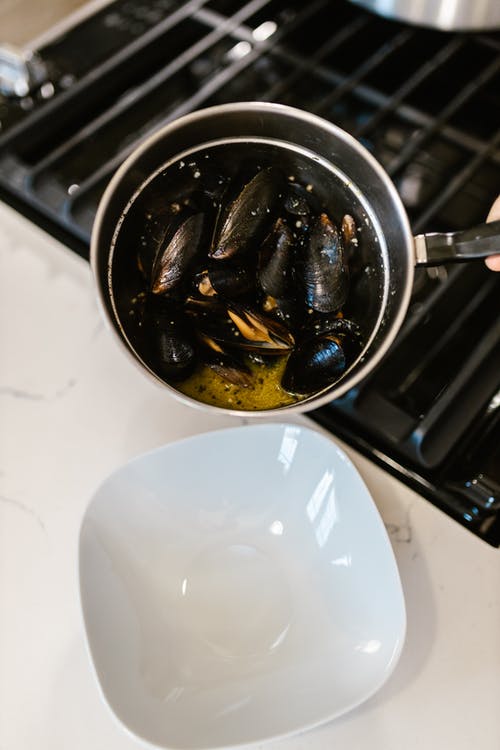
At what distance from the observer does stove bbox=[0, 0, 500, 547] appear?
0.67 metres

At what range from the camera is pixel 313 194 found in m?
0.65

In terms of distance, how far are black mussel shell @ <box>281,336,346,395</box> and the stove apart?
0.32 feet

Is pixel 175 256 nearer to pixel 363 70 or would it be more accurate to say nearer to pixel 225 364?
pixel 225 364

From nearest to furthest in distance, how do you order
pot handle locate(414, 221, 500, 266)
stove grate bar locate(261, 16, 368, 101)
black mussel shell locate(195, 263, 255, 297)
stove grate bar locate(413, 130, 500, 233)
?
pot handle locate(414, 221, 500, 266)
black mussel shell locate(195, 263, 255, 297)
stove grate bar locate(413, 130, 500, 233)
stove grate bar locate(261, 16, 368, 101)

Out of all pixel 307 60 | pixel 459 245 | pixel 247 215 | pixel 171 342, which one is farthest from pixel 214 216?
pixel 307 60

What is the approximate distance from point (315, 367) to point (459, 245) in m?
0.16

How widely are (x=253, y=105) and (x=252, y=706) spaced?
1.73ft

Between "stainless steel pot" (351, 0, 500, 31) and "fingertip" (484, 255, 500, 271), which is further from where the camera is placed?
"stainless steel pot" (351, 0, 500, 31)

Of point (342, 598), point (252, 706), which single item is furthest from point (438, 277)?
point (252, 706)

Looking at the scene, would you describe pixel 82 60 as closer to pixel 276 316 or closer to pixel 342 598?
pixel 276 316

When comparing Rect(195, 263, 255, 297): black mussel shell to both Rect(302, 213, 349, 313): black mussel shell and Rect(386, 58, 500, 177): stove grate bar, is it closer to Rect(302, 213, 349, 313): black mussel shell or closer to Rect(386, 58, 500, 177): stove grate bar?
Rect(302, 213, 349, 313): black mussel shell

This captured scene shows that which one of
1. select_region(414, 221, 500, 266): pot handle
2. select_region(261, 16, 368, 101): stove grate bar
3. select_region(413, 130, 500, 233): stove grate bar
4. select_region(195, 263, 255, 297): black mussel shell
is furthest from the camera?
select_region(261, 16, 368, 101): stove grate bar

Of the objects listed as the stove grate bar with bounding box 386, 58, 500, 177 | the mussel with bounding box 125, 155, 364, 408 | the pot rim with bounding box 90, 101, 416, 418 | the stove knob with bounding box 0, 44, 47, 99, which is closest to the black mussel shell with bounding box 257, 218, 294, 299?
the mussel with bounding box 125, 155, 364, 408

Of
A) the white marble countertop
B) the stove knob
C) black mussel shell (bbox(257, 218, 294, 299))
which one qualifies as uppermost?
black mussel shell (bbox(257, 218, 294, 299))
